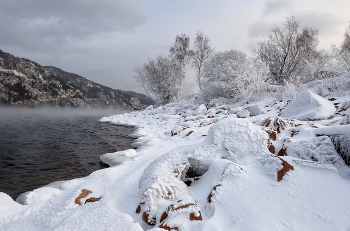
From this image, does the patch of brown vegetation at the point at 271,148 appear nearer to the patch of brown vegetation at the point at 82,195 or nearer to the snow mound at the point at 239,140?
the snow mound at the point at 239,140

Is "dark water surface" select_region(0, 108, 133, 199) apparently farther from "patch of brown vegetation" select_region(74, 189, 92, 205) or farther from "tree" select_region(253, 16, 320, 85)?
"tree" select_region(253, 16, 320, 85)

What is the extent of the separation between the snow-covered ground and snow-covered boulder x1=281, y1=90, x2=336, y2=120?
1.57m

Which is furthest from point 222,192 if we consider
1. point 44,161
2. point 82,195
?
point 44,161

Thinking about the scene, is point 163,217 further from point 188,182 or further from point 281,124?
point 281,124

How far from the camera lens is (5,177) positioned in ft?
15.2

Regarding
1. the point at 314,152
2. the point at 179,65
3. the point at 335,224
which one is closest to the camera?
the point at 335,224

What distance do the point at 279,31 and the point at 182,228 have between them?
17430 millimetres

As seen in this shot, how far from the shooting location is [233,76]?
47.4 ft

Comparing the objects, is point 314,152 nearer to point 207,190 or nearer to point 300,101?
point 207,190

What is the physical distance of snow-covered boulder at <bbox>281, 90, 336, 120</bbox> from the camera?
5.36 meters

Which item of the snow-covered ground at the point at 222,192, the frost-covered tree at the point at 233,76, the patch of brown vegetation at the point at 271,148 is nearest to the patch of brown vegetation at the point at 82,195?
the snow-covered ground at the point at 222,192

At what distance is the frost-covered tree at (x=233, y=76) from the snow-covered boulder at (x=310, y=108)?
6.01m

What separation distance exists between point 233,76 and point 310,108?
9.10 m

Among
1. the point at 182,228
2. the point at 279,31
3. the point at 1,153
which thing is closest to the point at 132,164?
the point at 182,228
